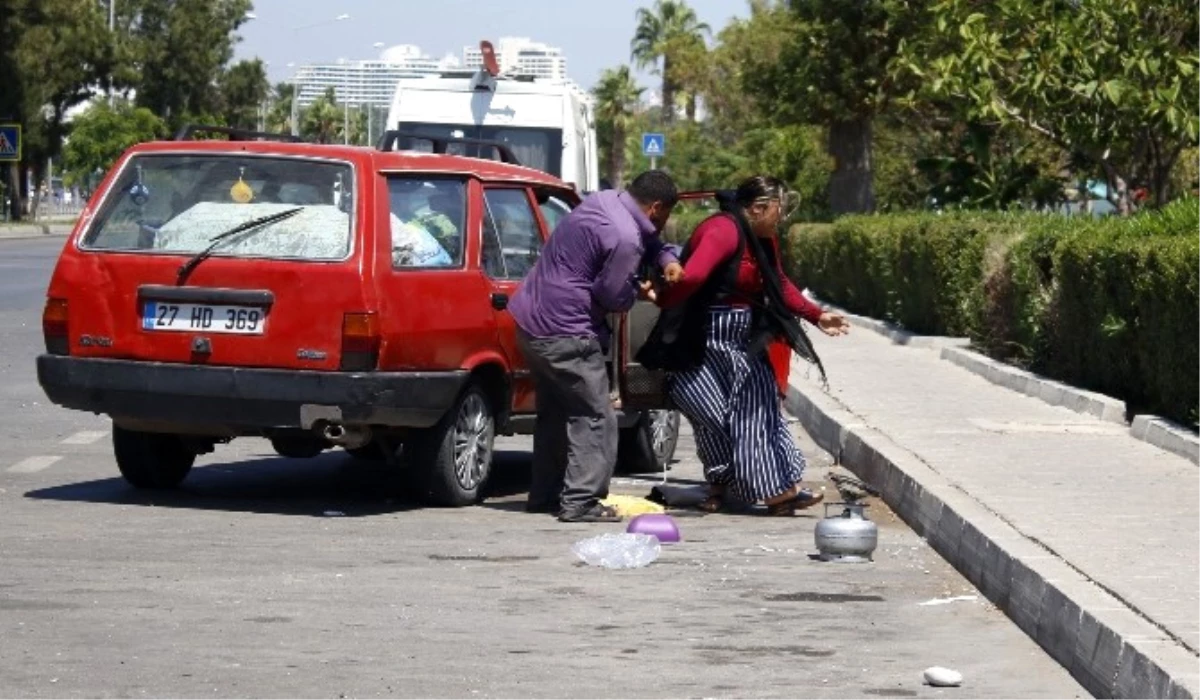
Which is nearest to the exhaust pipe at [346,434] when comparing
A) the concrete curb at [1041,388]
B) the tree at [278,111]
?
the concrete curb at [1041,388]

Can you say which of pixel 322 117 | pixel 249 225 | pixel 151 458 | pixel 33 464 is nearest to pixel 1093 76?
pixel 33 464

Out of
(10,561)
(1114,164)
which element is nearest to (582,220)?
(10,561)

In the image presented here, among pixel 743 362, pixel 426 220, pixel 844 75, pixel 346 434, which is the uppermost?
pixel 844 75

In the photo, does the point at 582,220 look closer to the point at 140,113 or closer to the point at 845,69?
the point at 845,69

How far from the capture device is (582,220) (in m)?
11.2

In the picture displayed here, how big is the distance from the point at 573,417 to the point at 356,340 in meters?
1.19

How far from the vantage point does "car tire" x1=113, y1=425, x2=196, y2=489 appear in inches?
461

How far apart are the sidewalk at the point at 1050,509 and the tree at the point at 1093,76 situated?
5.84 m

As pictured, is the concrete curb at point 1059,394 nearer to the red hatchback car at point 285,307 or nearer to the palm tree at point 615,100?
the red hatchback car at point 285,307

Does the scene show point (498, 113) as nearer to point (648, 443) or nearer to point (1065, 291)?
point (1065, 291)

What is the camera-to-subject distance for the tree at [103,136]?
84.5 m

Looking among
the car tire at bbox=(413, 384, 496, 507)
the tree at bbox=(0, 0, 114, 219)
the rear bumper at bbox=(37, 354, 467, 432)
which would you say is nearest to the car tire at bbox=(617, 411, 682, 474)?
the car tire at bbox=(413, 384, 496, 507)

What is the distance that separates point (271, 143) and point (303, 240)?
65cm

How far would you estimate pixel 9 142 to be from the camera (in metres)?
63.1
